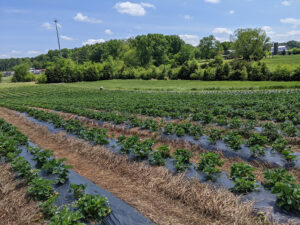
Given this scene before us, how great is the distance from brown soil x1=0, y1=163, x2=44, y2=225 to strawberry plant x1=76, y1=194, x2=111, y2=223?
0.86 metres

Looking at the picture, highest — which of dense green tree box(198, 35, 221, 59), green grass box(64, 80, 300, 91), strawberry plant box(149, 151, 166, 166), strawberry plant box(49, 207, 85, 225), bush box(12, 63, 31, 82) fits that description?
dense green tree box(198, 35, 221, 59)

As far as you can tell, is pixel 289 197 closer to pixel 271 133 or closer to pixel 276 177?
pixel 276 177

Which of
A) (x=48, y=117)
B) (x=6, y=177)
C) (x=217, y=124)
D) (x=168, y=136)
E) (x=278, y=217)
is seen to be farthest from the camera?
(x=48, y=117)

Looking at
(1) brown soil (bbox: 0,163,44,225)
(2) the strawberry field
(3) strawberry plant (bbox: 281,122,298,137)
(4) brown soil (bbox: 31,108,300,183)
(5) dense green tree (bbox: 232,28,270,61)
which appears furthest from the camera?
(5) dense green tree (bbox: 232,28,270,61)

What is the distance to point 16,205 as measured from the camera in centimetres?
462

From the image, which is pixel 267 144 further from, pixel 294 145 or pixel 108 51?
pixel 108 51

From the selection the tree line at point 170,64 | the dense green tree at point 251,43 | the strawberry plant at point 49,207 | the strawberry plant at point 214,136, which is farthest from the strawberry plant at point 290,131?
the dense green tree at point 251,43

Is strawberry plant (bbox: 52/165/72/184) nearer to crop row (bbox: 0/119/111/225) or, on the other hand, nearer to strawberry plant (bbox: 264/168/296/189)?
crop row (bbox: 0/119/111/225)

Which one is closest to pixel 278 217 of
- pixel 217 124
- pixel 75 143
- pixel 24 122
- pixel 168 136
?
pixel 168 136

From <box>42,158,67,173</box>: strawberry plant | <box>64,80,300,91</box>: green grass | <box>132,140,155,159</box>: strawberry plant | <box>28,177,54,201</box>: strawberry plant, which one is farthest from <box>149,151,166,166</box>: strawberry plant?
<box>64,80,300,91</box>: green grass

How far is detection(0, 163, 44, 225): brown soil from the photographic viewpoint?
4129 millimetres

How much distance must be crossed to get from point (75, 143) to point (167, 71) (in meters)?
53.1

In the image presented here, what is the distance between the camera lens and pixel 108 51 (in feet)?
347

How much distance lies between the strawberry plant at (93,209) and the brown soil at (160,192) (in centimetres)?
93
